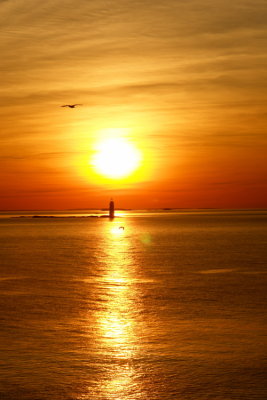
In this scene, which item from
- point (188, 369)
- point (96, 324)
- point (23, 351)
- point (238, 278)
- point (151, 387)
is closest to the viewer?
point (151, 387)

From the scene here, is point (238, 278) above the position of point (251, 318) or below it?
above

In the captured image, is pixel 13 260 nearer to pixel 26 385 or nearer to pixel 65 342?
pixel 65 342

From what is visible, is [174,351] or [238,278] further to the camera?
[238,278]

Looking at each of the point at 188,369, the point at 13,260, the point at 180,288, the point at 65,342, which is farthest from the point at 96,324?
the point at 13,260

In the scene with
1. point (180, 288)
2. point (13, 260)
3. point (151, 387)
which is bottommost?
point (151, 387)

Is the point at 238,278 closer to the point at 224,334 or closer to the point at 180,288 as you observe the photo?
the point at 180,288

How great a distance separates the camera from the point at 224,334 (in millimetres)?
22891

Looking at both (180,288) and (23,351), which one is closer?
(23,351)

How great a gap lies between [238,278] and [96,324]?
20.2m

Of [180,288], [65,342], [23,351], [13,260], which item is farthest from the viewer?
[13,260]

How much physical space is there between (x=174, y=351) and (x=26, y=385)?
5.59 m

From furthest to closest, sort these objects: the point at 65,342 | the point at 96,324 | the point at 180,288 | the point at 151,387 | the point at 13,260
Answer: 1. the point at 13,260
2. the point at 180,288
3. the point at 96,324
4. the point at 65,342
5. the point at 151,387

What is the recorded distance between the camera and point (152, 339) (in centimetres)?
→ 2227

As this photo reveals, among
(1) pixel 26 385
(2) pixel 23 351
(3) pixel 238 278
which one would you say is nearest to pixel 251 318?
(2) pixel 23 351
